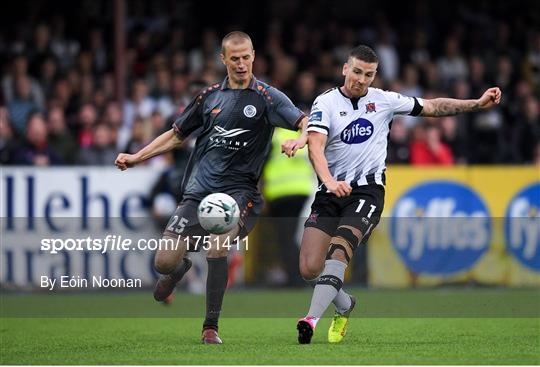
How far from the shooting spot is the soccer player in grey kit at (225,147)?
9.88m

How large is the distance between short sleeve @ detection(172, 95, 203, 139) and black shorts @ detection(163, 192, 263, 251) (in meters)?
0.55

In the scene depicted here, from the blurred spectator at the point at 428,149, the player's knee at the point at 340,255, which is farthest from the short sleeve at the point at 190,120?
the blurred spectator at the point at 428,149

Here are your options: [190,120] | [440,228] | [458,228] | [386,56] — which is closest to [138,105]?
[386,56]

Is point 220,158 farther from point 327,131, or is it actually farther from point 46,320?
point 46,320

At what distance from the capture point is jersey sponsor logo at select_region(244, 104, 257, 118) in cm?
997

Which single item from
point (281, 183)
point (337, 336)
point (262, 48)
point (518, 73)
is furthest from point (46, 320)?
point (518, 73)

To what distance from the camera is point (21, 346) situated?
31.6 feet

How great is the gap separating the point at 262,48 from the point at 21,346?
1121 centimetres

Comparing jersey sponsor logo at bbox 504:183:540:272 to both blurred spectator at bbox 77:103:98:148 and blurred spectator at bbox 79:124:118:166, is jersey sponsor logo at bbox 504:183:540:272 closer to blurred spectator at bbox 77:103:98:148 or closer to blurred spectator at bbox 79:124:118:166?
blurred spectator at bbox 79:124:118:166

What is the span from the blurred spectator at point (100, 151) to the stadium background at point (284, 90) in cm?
2

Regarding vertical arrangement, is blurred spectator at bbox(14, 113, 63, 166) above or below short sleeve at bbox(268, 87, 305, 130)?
below

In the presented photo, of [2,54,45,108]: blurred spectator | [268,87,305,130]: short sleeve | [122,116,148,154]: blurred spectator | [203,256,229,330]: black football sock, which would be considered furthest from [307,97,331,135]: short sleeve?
[2,54,45,108]: blurred spectator

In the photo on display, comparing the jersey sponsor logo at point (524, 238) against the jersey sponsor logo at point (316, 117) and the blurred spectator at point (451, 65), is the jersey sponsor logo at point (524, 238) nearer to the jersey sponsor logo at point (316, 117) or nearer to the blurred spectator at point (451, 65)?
the blurred spectator at point (451, 65)

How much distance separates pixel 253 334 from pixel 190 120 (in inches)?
73.4
